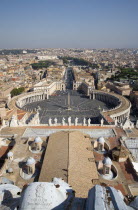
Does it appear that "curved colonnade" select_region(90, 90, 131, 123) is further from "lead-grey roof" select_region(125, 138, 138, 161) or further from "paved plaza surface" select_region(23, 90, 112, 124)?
"lead-grey roof" select_region(125, 138, 138, 161)

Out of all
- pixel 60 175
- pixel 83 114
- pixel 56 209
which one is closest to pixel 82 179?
pixel 60 175

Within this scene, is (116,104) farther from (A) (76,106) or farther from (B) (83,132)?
(B) (83,132)

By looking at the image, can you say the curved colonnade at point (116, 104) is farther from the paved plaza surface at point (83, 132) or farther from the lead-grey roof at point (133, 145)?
the lead-grey roof at point (133, 145)

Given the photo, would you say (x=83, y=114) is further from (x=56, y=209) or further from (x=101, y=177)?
(x=56, y=209)

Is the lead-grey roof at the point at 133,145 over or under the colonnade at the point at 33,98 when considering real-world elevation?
over

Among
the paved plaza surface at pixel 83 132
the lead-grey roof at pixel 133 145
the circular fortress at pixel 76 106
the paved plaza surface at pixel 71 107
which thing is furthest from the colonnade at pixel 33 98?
the lead-grey roof at pixel 133 145

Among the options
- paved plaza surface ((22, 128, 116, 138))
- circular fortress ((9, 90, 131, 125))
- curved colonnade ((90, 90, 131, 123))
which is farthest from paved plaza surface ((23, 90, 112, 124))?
paved plaza surface ((22, 128, 116, 138))

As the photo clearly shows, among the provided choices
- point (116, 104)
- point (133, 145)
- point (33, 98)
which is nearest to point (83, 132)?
point (133, 145)
